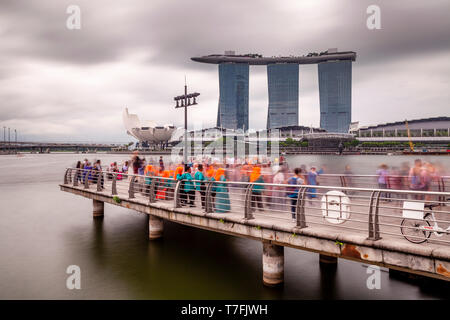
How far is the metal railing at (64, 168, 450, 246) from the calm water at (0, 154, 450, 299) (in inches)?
84.6

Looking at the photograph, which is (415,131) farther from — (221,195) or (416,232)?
(416,232)

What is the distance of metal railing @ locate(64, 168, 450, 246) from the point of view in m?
7.06

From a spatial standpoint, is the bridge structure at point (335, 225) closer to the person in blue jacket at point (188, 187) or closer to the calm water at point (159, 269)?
the person in blue jacket at point (188, 187)

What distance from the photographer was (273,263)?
32.9 ft

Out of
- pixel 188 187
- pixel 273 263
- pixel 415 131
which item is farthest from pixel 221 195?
pixel 415 131

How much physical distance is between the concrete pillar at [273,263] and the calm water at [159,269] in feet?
0.92

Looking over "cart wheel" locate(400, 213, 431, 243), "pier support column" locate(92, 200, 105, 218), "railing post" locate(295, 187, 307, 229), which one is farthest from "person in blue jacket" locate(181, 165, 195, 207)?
"pier support column" locate(92, 200, 105, 218)

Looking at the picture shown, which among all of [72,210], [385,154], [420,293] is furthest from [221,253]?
[385,154]

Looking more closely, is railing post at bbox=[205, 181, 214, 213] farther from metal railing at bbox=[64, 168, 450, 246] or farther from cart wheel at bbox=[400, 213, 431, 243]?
cart wheel at bbox=[400, 213, 431, 243]

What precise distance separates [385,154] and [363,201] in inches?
6593

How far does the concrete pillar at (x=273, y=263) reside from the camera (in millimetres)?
9820

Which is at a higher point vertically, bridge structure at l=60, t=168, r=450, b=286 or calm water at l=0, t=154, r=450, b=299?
bridge structure at l=60, t=168, r=450, b=286

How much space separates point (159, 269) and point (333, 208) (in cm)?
696
